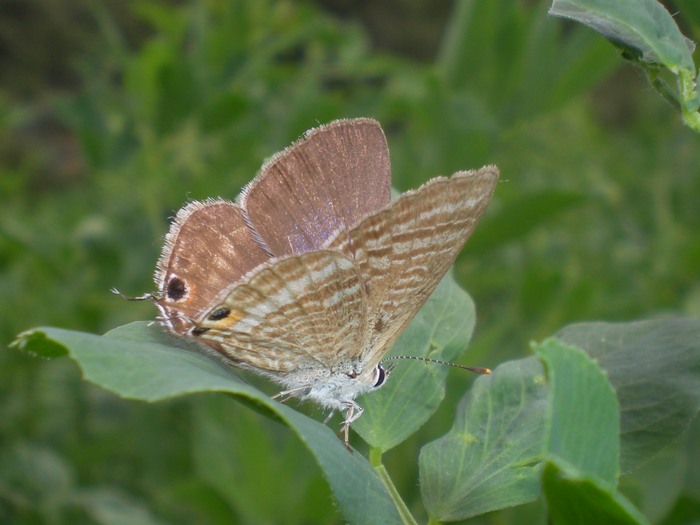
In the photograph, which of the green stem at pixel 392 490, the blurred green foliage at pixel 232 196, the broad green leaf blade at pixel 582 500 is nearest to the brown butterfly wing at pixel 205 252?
the green stem at pixel 392 490

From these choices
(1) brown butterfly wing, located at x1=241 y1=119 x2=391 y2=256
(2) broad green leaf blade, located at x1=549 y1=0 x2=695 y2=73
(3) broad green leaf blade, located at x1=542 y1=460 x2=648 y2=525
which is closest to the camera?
(3) broad green leaf blade, located at x1=542 y1=460 x2=648 y2=525

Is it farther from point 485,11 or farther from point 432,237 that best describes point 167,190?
point 432,237

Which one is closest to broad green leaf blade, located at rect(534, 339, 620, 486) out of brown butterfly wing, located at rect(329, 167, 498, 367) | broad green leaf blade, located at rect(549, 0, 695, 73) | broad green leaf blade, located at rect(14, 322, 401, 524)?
broad green leaf blade, located at rect(14, 322, 401, 524)

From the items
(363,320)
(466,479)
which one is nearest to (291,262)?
(363,320)

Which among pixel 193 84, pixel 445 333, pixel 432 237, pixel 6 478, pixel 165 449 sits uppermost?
pixel 193 84

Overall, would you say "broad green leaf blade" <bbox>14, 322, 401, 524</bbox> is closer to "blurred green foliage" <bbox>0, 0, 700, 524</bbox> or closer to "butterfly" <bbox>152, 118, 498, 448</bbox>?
"butterfly" <bbox>152, 118, 498, 448</bbox>

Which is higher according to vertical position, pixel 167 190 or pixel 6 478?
pixel 167 190

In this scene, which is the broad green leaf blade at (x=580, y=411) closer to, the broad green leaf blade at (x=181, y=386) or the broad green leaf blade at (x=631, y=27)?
the broad green leaf blade at (x=181, y=386)
